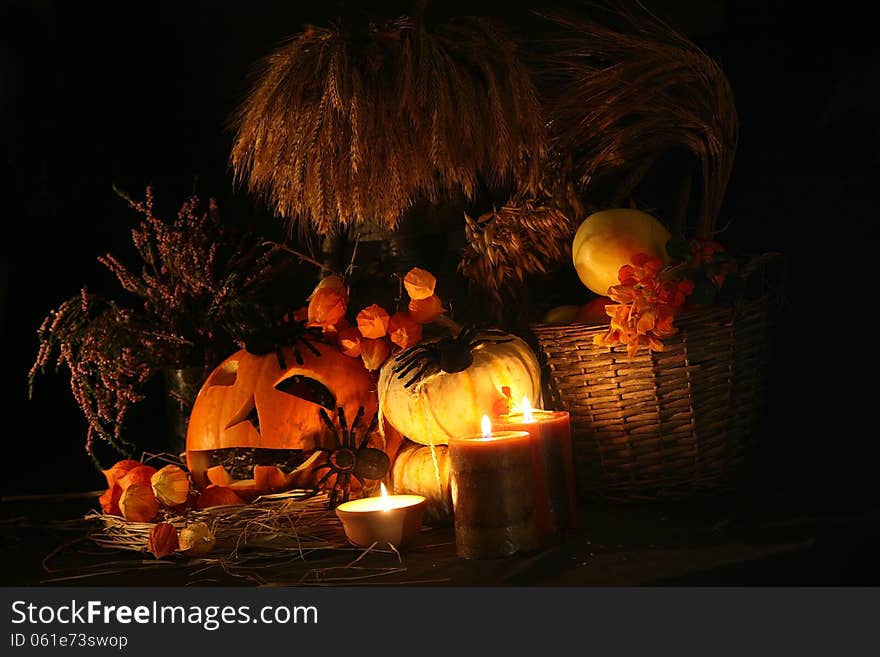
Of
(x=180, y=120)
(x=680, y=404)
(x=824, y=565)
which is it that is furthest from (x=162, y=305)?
(x=824, y=565)

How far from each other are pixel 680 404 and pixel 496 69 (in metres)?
0.59

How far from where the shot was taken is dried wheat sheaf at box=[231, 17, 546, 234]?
1.54 meters

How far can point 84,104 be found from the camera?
227cm

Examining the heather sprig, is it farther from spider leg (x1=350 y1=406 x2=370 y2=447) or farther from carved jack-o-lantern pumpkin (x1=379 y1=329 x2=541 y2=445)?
carved jack-o-lantern pumpkin (x1=379 y1=329 x2=541 y2=445)

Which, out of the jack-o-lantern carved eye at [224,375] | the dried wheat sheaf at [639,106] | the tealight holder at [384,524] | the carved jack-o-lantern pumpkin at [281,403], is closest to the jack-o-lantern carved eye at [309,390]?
the carved jack-o-lantern pumpkin at [281,403]

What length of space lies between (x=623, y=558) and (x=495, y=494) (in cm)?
17

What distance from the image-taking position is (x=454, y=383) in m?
1.46

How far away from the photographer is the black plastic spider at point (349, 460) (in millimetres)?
1545

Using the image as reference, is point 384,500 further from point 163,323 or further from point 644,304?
point 163,323

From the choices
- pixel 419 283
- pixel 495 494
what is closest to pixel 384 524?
pixel 495 494

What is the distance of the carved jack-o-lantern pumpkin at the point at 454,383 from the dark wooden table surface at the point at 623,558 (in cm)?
17

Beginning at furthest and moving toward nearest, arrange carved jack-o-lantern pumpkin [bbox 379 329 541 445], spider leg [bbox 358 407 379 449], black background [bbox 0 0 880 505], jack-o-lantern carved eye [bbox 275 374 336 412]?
black background [bbox 0 0 880 505] → jack-o-lantern carved eye [bbox 275 374 336 412] → spider leg [bbox 358 407 379 449] → carved jack-o-lantern pumpkin [bbox 379 329 541 445]

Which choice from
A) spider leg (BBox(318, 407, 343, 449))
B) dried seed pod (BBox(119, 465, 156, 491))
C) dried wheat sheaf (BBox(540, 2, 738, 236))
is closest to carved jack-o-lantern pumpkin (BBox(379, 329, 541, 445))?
spider leg (BBox(318, 407, 343, 449))

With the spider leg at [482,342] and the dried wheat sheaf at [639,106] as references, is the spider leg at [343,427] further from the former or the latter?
the dried wheat sheaf at [639,106]
